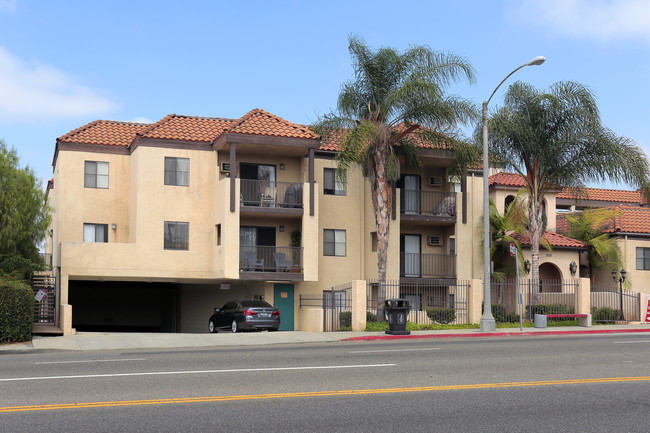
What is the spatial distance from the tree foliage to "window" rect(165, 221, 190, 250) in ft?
18.7

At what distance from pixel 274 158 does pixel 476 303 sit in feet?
34.8

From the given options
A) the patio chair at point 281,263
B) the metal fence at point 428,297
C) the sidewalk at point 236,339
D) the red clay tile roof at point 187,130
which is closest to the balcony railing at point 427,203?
the metal fence at point 428,297

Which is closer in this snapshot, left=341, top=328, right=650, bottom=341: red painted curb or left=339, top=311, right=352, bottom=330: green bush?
left=341, top=328, right=650, bottom=341: red painted curb

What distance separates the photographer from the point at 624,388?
37.4ft

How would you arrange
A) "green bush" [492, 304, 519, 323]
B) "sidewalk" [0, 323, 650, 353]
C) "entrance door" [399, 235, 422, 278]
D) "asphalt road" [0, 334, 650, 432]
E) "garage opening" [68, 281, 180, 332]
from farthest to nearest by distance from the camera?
"garage opening" [68, 281, 180, 332] → "entrance door" [399, 235, 422, 278] → "green bush" [492, 304, 519, 323] → "sidewalk" [0, 323, 650, 353] → "asphalt road" [0, 334, 650, 432]

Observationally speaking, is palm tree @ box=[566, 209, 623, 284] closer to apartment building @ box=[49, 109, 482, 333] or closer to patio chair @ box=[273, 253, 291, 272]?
apartment building @ box=[49, 109, 482, 333]

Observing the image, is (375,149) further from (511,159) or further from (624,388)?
(624,388)

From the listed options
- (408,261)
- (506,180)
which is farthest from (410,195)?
(506,180)

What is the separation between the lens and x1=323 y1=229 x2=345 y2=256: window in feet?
112

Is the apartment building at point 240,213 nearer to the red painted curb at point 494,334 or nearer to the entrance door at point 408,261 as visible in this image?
the entrance door at point 408,261

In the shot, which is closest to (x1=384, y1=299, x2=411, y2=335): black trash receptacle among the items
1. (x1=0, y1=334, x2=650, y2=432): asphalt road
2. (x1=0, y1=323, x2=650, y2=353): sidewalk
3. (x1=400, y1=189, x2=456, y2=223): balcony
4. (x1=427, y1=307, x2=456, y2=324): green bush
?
(x1=0, y1=323, x2=650, y2=353): sidewalk

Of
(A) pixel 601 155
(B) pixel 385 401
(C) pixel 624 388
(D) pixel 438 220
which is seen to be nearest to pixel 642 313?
(A) pixel 601 155

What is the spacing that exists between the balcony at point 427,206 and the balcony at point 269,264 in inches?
206

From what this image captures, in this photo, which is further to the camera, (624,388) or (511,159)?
(511,159)
